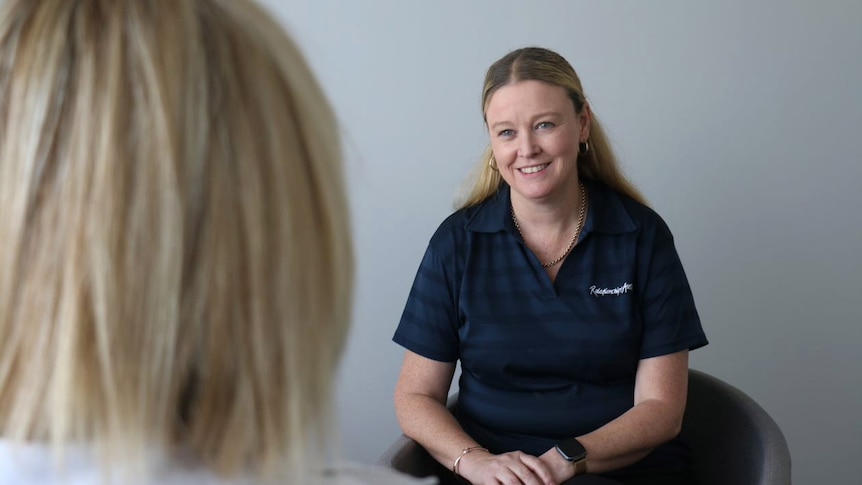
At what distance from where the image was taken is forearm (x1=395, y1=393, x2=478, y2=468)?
1.83 m

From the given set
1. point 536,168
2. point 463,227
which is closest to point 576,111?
point 536,168

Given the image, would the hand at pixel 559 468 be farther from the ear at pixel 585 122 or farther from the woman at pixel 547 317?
the ear at pixel 585 122

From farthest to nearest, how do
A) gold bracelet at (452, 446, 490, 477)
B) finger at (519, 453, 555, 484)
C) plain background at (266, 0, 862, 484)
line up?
plain background at (266, 0, 862, 484) < gold bracelet at (452, 446, 490, 477) < finger at (519, 453, 555, 484)

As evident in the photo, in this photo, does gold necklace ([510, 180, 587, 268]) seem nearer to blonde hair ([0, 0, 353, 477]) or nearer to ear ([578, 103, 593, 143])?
ear ([578, 103, 593, 143])

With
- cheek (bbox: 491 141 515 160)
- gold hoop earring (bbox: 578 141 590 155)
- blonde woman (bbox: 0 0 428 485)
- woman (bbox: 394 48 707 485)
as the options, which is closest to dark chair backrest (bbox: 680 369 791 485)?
woman (bbox: 394 48 707 485)

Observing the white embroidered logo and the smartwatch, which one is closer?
the smartwatch

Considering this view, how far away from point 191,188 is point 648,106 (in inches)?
74.3

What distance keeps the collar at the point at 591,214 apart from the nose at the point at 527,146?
0.16 metres

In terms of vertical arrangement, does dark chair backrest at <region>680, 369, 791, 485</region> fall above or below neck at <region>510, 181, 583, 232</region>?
below

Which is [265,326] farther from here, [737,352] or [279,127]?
[737,352]

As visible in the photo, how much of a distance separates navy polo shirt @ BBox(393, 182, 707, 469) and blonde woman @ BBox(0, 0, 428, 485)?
3.86ft

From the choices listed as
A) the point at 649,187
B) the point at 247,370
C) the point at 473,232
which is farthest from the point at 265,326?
the point at 649,187

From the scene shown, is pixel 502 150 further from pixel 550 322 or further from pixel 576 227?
pixel 550 322

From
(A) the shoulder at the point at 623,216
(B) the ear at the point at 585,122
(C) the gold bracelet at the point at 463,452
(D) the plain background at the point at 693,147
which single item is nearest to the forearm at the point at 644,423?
(C) the gold bracelet at the point at 463,452
